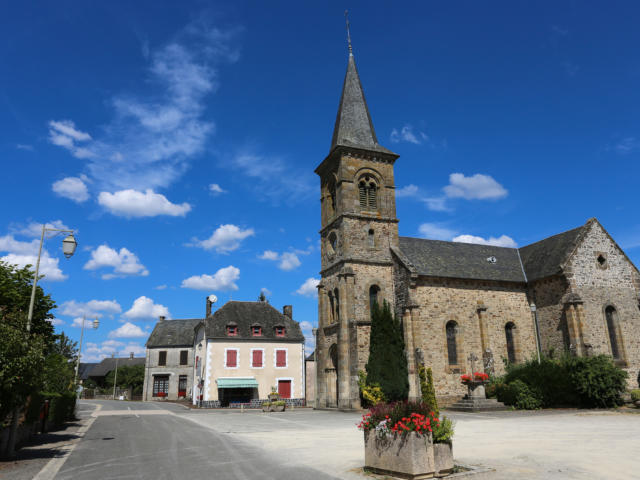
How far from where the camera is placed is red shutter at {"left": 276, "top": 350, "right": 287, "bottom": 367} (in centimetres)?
3625

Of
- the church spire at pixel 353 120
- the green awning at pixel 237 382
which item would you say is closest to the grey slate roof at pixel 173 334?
the green awning at pixel 237 382

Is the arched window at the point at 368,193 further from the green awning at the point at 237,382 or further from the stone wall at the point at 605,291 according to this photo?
the green awning at the point at 237,382

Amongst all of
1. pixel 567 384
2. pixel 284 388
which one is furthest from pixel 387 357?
pixel 284 388

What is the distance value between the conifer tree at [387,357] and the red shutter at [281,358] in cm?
1384

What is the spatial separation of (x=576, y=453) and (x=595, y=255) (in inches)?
865

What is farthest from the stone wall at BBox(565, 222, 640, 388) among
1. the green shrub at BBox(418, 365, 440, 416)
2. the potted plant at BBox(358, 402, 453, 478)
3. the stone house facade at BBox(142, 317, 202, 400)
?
the stone house facade at BBox(142, 317, 202, 400)

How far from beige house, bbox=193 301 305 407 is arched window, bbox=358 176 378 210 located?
575 inches

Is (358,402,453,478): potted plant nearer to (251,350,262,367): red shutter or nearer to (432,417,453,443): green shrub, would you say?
(432,417,453,443): green shrub

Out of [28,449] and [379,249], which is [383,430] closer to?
[28,449]

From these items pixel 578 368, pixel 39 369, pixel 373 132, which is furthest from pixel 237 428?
pixel 373 132

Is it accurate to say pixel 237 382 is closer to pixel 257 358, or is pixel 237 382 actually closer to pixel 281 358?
pixel 257 358

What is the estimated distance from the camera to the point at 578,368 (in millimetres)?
21453

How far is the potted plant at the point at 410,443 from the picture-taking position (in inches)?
290

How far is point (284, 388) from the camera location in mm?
35500
